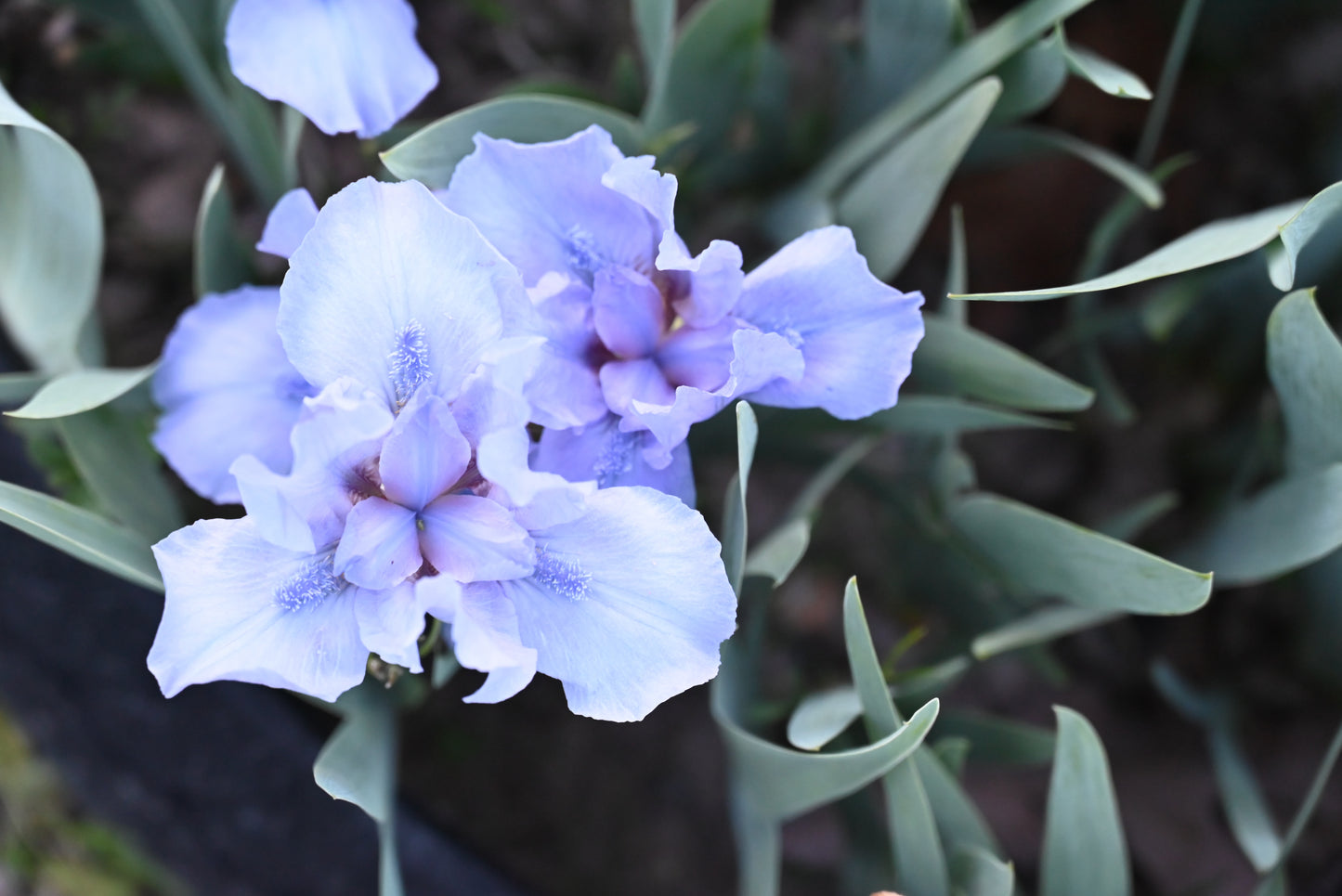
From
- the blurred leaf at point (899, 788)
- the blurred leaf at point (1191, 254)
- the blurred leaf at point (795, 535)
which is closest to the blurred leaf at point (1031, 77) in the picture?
the blurred leaf at point (1191, 254)

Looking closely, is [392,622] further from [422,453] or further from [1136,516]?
[1136,516]

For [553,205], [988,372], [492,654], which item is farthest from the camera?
[988,372]

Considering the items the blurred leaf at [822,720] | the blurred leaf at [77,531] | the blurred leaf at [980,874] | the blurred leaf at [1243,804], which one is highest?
the blurred leaf at [77,531]

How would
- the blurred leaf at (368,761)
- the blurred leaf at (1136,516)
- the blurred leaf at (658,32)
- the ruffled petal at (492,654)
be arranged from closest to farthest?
1. the ruffled petal at (492,654)
2. the blurred leaf at (368,761)
3. the blurred leaf at (658,32)
4. the blurred leaf at (1136,516)


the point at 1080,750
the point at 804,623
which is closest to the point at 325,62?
the point at 1080,750

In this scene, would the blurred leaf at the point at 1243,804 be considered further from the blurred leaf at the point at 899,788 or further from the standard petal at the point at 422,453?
the standard petal at the point at 422,453

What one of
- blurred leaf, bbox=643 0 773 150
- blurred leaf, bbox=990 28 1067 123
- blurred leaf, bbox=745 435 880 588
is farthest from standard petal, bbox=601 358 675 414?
blurred leaf, bbox=990 28 1067 123

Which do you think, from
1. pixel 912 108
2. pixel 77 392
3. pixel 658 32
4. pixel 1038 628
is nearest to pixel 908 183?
pixel 912 108

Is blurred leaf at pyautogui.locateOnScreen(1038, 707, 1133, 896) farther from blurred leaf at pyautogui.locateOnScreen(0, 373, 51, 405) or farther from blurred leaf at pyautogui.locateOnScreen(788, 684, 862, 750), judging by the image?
blurred leaf at pyautogui.locateOnScreen(0, 373, 51, 405)
